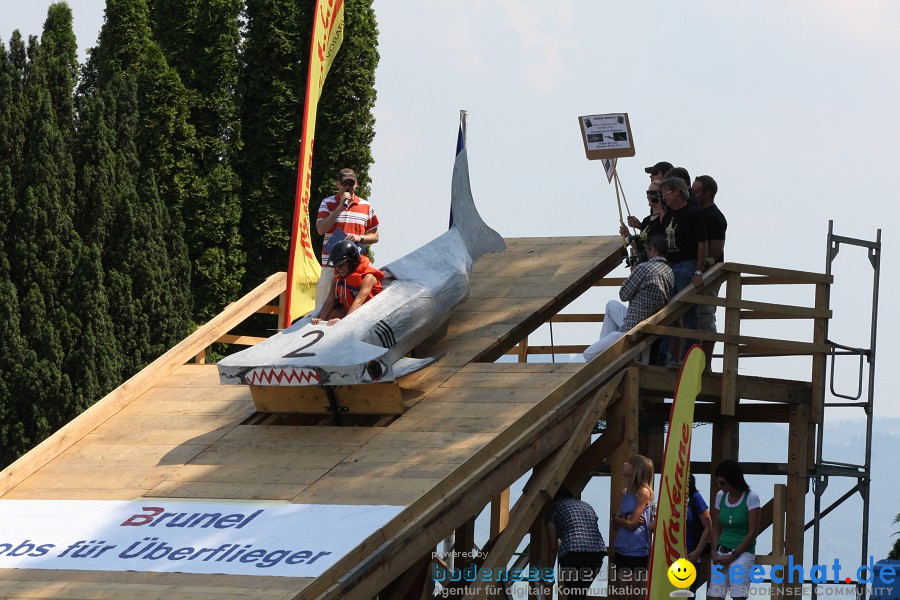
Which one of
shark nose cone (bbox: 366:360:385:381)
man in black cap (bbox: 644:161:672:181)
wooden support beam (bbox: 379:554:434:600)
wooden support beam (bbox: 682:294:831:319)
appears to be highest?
man in black cap (bbox: 644:161:672:181)

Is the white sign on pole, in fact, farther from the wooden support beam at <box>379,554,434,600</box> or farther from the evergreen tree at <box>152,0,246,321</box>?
the evergreen tree at <box>152,0,246,321</box>

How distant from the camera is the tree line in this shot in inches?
747

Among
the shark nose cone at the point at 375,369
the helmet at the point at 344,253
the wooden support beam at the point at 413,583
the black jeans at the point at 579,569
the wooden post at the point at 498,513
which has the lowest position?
the wooden post at the point at 498,513

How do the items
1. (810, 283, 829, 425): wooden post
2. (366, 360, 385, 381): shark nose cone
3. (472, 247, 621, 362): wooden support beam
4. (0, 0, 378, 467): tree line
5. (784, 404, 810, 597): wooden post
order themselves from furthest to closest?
(0, 0, 378, 467): tree line → (810, 283, 829, 425): wooden post → (784, 404, 810, 597): wooden post → (472, 247, 621, 362): wooden support beam → (366, 360, 385, 381): shark nose cone

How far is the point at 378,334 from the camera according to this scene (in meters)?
11.4

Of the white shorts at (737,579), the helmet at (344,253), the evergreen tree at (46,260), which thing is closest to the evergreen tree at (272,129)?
the evergreen tree at (46,260)

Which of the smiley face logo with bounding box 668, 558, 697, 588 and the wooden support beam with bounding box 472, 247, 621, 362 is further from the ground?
the wooden support beam with bounding box 472, 247, 621, 362

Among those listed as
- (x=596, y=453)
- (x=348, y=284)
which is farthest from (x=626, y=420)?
(x=348, y=284)

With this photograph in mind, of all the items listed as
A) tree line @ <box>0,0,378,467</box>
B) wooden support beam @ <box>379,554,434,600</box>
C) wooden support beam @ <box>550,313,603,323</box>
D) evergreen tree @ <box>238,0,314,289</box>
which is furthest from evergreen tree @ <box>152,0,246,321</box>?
wooden support beam @ <box>379,554,434,600</box>

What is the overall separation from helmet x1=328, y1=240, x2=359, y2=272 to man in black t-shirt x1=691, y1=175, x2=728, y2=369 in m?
3.01

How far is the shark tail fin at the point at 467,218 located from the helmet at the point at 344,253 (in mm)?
1909

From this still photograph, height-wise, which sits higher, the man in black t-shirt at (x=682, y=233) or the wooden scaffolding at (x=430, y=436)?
the man in black t-shirt at (x=682, y=233)

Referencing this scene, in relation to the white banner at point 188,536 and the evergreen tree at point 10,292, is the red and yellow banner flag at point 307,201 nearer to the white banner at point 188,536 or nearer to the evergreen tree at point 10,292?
the white banner at point 188,536

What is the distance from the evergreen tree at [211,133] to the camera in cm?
2178
